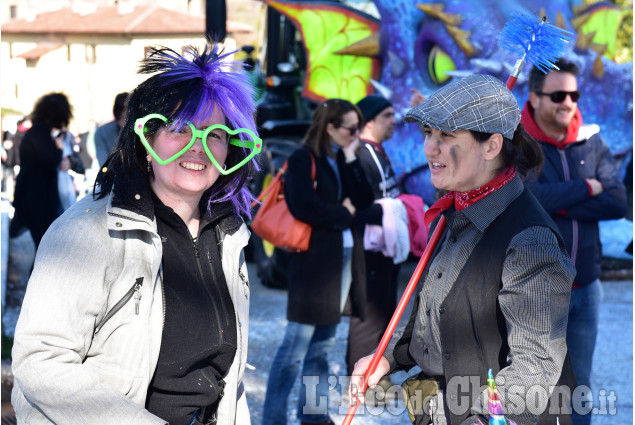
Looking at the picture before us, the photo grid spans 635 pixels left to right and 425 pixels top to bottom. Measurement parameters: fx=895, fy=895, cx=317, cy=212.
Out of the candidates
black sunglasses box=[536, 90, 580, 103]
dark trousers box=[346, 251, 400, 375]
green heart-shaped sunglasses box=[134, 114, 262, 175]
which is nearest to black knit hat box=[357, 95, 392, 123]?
dark trousers box=[346, 251, 400, 375]

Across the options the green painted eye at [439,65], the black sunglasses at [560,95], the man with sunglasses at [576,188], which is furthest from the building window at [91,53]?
the black sunglasses at [560,95]

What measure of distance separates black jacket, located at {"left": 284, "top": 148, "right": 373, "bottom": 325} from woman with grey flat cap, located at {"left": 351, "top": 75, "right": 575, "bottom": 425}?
217 centimetres

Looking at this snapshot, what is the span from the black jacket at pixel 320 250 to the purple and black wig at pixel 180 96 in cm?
253

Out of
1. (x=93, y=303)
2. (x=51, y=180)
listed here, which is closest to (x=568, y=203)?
(x=93, y=303)

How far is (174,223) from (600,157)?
9.62 feet

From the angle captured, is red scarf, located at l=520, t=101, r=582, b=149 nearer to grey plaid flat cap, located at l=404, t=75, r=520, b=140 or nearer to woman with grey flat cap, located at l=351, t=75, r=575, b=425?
woman with grey flat cap, located at l=351, t=75, r=575, b=425

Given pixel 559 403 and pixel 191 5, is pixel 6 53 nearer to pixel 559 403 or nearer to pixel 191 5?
pixel 191 5

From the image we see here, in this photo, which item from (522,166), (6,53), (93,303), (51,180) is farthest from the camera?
(6,53)

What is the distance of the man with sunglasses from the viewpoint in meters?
4.38

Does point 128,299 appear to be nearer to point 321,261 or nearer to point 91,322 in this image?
point 91,322

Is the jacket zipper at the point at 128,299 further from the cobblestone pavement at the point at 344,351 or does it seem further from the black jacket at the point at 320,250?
the cobblestone pavement at the point at 344,351

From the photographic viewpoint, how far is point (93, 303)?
2.16m

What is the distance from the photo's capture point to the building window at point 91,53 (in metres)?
10.9

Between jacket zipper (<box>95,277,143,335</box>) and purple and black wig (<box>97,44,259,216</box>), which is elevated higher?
purple and black wig (<box>97,44,259,216</box>)
